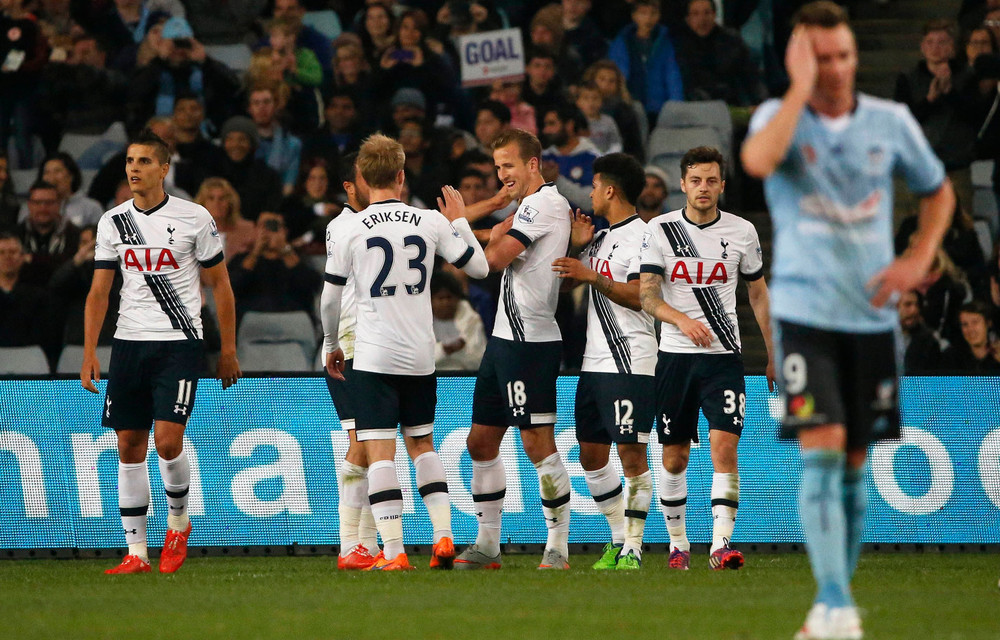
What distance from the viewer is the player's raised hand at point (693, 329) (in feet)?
27.6

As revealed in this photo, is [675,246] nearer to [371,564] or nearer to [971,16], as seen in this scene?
[371,564]

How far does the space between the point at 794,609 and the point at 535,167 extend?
12.6ft

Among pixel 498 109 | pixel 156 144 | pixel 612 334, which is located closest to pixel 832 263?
pixel 612 334

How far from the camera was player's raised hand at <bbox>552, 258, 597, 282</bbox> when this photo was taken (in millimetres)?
8867

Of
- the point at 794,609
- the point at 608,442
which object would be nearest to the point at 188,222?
the point at 608,442

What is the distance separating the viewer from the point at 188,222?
9.23 m

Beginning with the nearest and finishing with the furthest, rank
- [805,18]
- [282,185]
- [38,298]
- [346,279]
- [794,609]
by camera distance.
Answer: [805,18] → [794,609] → [346,279] → [38,298] → [282,185]

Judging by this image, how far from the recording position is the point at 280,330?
45.2 feet

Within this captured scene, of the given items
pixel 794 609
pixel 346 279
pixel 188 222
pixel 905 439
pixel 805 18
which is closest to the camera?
pixel 805 18

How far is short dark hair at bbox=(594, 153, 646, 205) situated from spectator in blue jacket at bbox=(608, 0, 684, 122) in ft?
22.2

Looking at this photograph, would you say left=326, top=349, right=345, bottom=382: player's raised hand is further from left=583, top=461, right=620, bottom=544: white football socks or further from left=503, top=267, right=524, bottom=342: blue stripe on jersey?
left=583, top=461, right=620, bottom=544: white football socks

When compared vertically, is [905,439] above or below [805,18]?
below

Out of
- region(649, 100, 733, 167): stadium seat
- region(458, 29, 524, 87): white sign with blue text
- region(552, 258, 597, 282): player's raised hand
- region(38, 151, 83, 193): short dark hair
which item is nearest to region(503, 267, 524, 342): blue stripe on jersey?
region(552, 258, 597, 282): player's raised hand

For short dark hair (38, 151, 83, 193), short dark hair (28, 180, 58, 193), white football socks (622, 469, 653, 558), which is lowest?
white football socks (622, 469, 653, 558)
